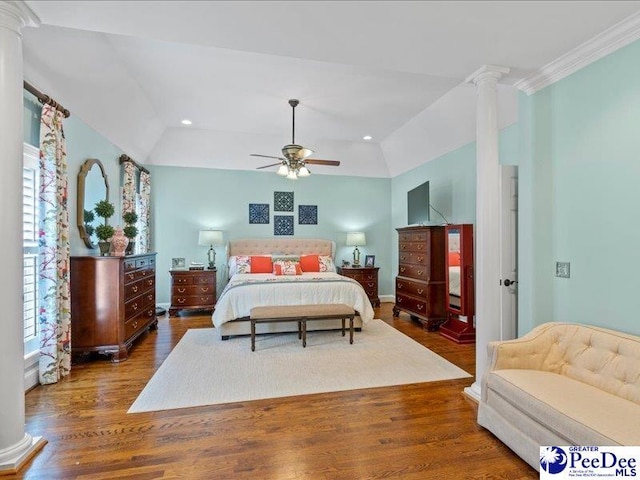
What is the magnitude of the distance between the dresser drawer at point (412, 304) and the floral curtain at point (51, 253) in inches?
182

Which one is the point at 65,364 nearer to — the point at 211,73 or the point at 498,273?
the point at 211,73

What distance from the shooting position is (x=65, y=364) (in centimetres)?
333

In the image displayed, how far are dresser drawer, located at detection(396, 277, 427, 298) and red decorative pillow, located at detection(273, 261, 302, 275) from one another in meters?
1.84

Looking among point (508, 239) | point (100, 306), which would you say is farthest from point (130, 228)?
point (508, 239)

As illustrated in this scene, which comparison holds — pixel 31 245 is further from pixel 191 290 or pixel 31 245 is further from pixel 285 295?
pixel 191 290

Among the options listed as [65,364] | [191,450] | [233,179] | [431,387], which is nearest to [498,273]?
[431,387]

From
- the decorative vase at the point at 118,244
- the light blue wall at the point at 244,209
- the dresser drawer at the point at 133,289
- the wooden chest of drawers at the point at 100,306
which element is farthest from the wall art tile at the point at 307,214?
the wooden chest of drawers at the point at 100,306

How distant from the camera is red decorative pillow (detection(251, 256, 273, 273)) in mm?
6215

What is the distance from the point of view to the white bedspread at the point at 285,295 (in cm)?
455

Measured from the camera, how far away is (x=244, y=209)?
693cm

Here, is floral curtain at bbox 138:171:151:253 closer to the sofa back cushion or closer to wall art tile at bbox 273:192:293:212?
wall art tile at bbox 273:192:293:212

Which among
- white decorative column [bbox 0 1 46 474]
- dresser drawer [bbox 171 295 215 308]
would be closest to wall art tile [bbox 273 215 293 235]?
dresser drawer [bbox 171 295 215 308]

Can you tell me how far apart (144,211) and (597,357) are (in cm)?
657

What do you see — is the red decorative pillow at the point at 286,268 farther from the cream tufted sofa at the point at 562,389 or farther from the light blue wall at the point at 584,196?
the cream tufted sofa at the point at 562,389
